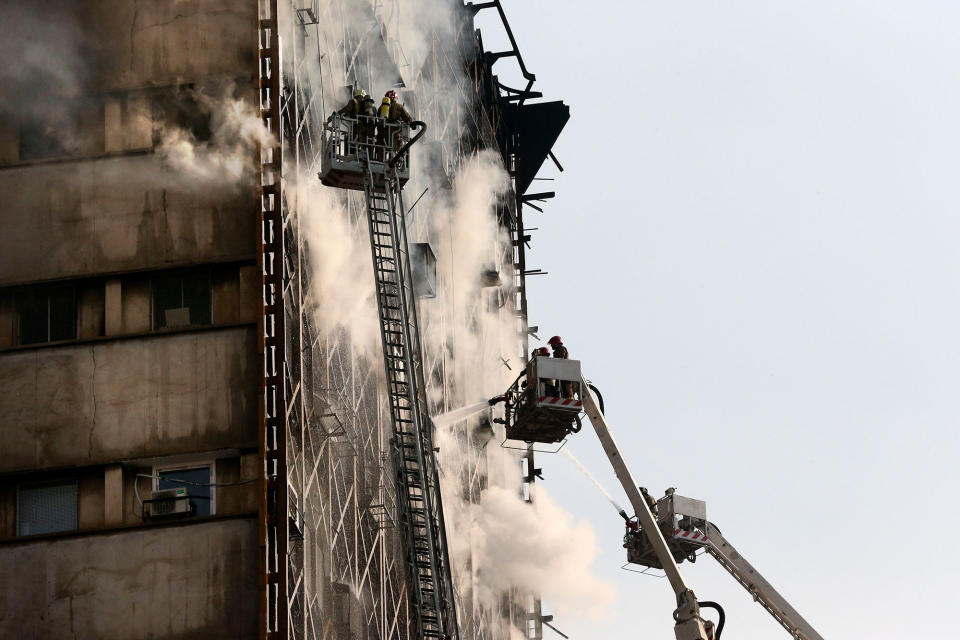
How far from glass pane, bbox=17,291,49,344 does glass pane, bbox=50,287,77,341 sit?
0.14m

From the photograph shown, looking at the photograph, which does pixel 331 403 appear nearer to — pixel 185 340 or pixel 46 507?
pixel 185 340

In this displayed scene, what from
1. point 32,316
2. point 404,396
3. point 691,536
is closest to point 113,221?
point 32,316

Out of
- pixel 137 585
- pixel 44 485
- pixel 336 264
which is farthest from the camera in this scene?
pixel 336 264

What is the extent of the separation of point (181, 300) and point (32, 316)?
2586 mm

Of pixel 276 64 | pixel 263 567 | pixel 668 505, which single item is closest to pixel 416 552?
pixel 263 567

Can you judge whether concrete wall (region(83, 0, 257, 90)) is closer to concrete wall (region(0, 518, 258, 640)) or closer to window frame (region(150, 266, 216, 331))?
window frame (region(150, 266, 216, 331))

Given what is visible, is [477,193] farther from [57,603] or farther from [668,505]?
[57,603]

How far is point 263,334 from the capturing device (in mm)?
24656

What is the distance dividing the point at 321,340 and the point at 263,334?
219 cm

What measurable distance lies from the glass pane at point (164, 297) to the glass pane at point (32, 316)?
1.90 metres

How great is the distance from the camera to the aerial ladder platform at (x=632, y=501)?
99.6 ft

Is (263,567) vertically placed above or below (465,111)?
below

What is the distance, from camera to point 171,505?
80.4 ft

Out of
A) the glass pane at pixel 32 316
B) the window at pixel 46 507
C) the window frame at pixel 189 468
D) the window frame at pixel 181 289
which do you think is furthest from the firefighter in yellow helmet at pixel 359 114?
the window at pixel 46 507
